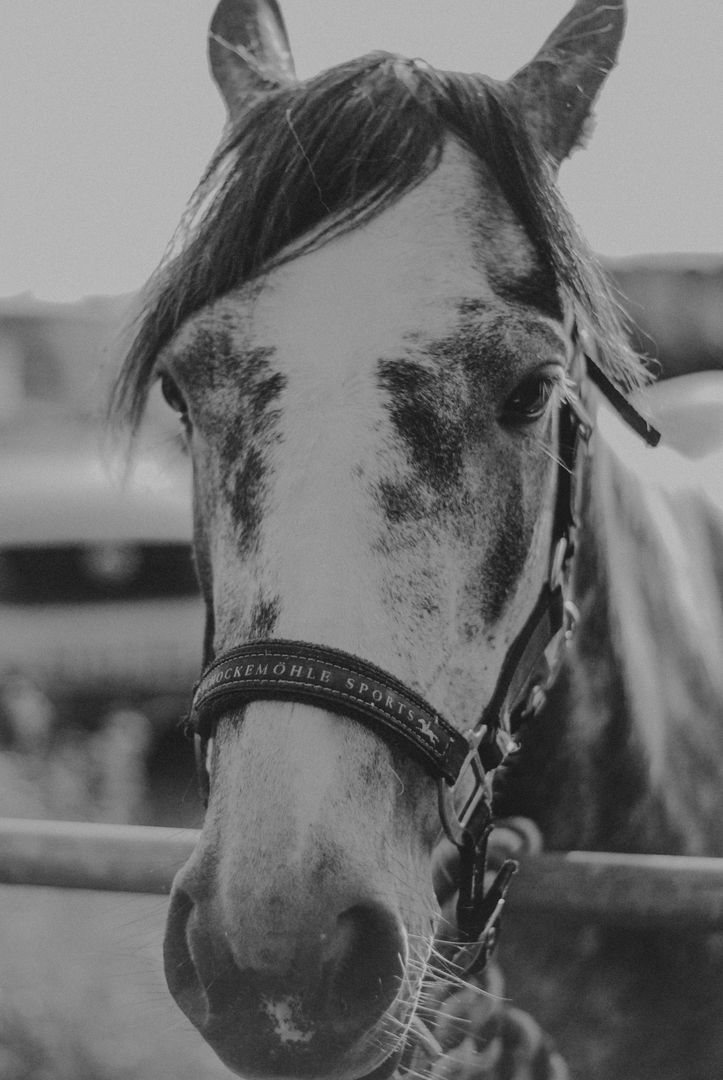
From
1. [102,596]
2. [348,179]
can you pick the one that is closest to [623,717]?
[348,179]

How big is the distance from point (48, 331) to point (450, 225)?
522 centimetres

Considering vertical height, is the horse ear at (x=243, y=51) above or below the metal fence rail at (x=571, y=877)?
above

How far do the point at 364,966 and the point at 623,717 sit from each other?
2.74ft

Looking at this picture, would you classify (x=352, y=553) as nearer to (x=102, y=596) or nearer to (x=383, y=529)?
(x=383, y=529)

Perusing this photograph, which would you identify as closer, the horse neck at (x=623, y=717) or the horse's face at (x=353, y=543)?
the horse's face at (x=353, y=543)

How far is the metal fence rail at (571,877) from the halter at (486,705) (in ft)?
0.31

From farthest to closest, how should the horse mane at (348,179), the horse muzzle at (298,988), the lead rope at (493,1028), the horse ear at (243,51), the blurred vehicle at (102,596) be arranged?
the blurred vehicle at (102,596)
the horse ear at (243,51)
the lead rope at (493,1028)
the horse mane at (348,179)
the horse muzzle at (298,988)

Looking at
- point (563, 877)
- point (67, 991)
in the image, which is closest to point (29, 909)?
point (67, 991)

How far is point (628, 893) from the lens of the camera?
157 cm

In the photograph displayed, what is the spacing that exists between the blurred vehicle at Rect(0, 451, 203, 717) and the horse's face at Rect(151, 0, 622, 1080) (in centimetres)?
301

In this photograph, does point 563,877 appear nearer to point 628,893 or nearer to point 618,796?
point 628,893

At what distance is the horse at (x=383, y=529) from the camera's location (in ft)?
3.74

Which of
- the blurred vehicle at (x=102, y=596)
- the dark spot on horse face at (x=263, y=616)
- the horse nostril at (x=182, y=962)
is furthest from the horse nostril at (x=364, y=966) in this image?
the blurred vehicle at (x=102, y=596)

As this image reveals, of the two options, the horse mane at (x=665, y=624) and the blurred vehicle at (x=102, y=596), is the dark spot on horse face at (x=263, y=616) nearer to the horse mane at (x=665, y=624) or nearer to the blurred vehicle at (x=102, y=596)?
the horse mane at (x=665, y=624)
